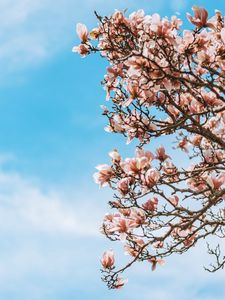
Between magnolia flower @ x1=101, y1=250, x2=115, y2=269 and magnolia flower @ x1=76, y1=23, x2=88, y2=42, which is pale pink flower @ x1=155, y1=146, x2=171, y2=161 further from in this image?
magnolia flower @ x1=76, y1=23, x2=88, y2=42

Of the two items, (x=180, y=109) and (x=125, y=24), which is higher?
(x=125, y=24)

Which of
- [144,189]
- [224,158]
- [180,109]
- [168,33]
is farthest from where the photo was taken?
[224,158]

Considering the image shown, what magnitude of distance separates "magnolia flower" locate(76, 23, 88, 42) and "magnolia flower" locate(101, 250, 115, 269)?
116 inches

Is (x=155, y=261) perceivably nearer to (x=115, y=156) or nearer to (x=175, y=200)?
(x=175, y=200)

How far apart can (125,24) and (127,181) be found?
6.90 ft

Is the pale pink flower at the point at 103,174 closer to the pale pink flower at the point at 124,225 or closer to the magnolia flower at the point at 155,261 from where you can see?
the pale pink flower at the point at 124,225

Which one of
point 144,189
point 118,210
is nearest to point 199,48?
point 144,189

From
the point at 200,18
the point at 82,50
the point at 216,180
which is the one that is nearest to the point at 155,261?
the point at 216,180

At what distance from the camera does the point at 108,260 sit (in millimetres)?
7184

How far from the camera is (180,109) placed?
684 cm

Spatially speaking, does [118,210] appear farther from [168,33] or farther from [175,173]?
[168,33]

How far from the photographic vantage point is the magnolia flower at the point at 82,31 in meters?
7.29

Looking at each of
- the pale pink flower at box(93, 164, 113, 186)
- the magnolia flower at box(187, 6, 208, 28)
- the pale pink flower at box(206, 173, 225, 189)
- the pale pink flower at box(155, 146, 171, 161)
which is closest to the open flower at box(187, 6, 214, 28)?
the magnolia flower at box(187, 6, 208, 28)

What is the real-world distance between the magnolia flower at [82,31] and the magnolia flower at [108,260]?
294 cm
